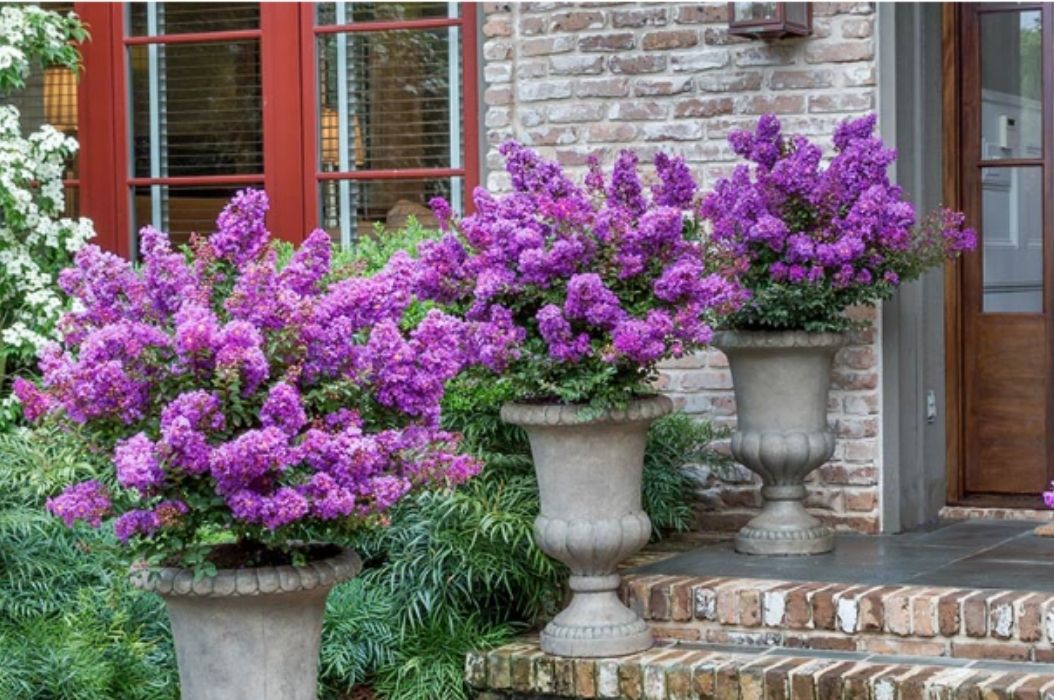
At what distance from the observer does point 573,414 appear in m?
4.84

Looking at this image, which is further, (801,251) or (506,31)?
(506,31)

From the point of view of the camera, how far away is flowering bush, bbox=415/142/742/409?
475 centimetres

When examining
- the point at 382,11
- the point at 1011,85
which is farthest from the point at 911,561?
the point at 382,11

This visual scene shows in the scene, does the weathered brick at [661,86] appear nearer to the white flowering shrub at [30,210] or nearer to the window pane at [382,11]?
the window pane at [382,11]

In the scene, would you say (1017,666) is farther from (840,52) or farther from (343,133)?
(343,133)

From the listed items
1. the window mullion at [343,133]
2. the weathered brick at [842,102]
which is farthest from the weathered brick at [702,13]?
the window mullion at [343,133]

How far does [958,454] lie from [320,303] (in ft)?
11.2

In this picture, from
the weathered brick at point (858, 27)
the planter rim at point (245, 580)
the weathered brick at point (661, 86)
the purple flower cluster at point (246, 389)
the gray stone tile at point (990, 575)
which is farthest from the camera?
the weathered brick at point (661, 86)

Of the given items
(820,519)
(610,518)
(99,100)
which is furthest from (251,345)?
(99,100)

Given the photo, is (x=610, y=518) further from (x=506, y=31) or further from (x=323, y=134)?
(x=323, y=134)

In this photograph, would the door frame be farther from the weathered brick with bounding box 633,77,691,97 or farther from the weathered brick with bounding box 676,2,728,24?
the weathered brick with bounding box 633,77,691,97

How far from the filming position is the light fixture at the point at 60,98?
7.79m

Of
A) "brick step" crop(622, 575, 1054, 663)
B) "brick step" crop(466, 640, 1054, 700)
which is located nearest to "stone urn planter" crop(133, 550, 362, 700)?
"brick step" crop(466, 640, 1054, 700)

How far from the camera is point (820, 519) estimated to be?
6.25 metres
